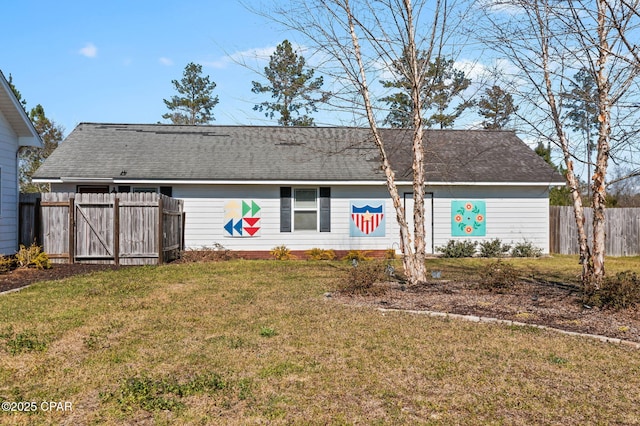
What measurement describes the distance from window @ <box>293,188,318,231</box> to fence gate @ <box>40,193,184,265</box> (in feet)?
15.9

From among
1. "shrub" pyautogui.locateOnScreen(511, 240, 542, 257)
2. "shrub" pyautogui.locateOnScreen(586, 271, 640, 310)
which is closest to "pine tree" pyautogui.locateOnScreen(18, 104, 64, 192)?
"shrub" pyautogui.locateOnScreen(511, 240, 542, 257)

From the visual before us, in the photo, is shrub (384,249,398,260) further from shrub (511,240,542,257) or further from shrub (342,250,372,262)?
shrub (511,240,542,257)

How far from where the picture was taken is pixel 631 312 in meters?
7.92

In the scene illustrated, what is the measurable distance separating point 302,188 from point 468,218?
5659mm

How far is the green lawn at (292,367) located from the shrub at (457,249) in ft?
33.9

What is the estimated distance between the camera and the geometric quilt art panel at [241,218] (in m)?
18.3

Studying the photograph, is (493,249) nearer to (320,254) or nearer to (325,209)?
(325,209)

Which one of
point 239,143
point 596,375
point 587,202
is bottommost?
point 596,375

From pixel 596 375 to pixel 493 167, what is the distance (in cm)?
1534

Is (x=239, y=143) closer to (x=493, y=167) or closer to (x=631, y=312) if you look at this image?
(x=493, y=167)

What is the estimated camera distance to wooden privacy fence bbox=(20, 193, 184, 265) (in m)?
14.8

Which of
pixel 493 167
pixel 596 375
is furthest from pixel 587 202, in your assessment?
pixel 596 375

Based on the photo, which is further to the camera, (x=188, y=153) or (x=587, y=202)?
(x=587, y=202)

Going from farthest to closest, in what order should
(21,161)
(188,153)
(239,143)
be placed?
(21,161), (239,143), (188,153)
